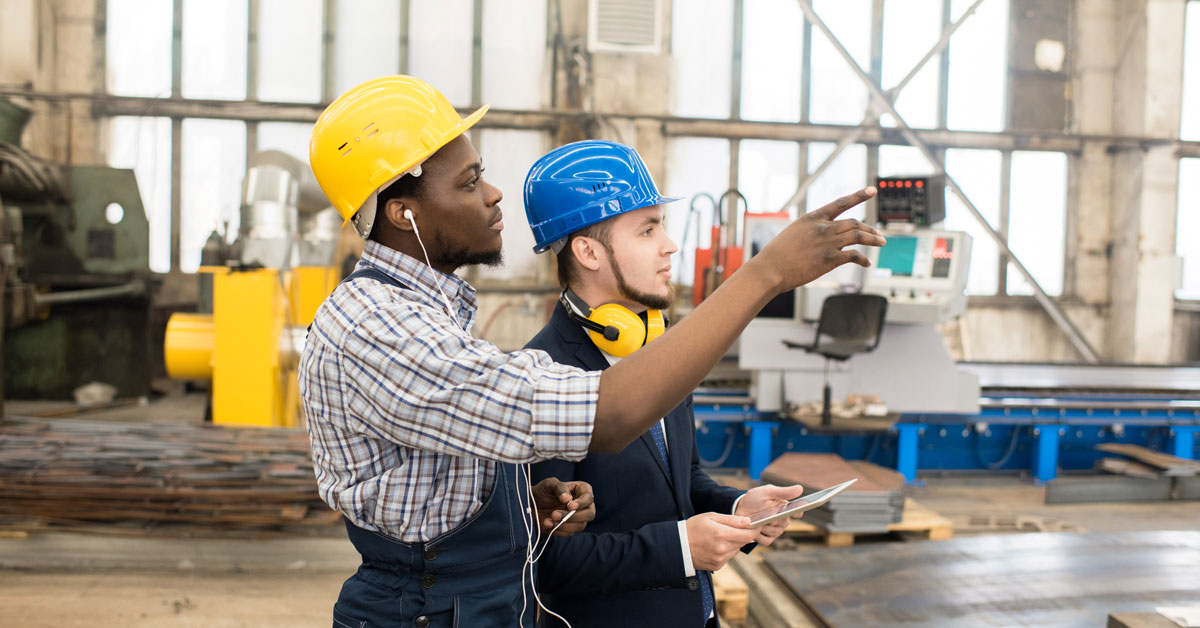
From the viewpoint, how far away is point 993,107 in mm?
10359

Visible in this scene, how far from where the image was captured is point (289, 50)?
9.61 metres

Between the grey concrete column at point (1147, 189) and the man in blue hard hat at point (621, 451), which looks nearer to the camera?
the man in blue hard hat at point (621, 451)

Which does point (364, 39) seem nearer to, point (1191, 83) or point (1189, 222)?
point (1191, 83)

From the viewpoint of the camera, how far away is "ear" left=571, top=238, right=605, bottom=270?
1.75 meters

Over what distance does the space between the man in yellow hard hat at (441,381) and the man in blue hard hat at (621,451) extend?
0.54 feet

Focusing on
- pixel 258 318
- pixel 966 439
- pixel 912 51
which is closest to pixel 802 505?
pixel 258 318

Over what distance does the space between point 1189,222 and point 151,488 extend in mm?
11726

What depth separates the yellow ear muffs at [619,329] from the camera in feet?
5.60

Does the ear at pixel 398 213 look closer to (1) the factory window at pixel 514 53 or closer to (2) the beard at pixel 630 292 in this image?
(2) the beard at pixel 630 292

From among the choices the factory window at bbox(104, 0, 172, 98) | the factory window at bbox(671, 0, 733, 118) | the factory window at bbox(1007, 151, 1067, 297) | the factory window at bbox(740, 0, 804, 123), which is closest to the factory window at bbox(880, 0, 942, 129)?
the factory window at bbox(740, 0, 804, 123)

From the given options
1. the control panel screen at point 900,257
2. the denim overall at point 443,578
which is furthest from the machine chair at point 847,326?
the denim overall at point 443,578

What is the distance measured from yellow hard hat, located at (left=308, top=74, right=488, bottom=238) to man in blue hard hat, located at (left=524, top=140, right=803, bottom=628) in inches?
20.4

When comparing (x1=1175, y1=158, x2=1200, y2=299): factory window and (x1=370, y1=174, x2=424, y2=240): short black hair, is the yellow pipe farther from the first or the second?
(x1=1175, y1=158, x2=1200, y2=299): factory window

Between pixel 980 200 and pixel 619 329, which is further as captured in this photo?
pixel 980 200
